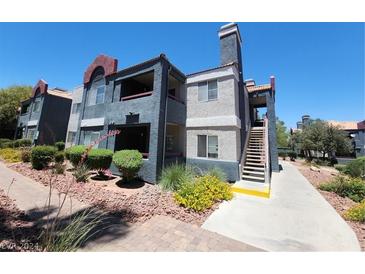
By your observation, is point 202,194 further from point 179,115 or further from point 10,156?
point 10,156

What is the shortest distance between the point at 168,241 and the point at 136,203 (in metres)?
2.91

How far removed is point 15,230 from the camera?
168 inches

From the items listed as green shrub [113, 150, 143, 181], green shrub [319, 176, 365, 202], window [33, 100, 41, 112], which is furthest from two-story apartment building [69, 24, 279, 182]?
window [33, 100, 41, 112]

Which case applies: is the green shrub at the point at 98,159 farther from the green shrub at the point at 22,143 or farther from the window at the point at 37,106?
the window at the point at 37,106

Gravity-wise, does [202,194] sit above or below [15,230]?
above

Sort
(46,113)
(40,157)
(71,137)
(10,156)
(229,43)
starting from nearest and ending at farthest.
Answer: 1. (40,157)
2. (229,43)
3. (10,156)
4. (71,137)
5. (46,113)

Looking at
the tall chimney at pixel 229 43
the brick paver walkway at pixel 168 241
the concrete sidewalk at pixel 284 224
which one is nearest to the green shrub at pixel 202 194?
the concrete sidewalk at pixel 284 224

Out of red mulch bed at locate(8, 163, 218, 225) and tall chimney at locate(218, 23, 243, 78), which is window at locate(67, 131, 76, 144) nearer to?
red mulch bed at locate(8, 163, 218, 225)

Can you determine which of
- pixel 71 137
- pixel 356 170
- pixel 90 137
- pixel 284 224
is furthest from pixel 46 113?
pixel 356 170

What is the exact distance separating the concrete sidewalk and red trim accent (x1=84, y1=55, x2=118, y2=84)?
1290 cm

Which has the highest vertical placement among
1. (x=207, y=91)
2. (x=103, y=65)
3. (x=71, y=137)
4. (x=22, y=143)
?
(x=103, y=65)

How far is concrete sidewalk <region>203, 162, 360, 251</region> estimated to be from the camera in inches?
170

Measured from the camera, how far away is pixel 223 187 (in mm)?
7816

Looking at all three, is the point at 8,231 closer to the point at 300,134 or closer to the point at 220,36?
the point at 220,36
